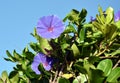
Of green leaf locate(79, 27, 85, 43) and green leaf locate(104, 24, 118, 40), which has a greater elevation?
green leaf locate(79, 27, 85, 43)

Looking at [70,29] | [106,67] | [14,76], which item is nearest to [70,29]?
[70,29]

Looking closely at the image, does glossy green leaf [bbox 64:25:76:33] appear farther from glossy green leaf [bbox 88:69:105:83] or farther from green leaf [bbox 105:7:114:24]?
glossy green leaf [bbox 88:69:105:83]

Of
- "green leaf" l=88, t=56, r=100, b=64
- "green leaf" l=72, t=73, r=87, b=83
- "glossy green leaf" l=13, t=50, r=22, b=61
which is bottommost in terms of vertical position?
"green leaf" l=72, t=73, r=87, b=83

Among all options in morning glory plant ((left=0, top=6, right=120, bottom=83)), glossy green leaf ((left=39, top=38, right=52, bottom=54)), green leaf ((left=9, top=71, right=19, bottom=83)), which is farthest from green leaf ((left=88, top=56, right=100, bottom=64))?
green leaf ((left=9, top=71, right=19, bottom=83))

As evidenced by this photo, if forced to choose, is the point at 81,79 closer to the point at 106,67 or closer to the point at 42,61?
the point at 106,67

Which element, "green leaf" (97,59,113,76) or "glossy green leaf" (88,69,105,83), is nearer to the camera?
"glossy green leaf" (88,69,105,83)

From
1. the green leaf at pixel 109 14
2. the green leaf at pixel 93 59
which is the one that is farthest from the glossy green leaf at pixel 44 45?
the green leaf at pixel 109 14

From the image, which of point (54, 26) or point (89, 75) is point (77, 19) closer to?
point (54, 26)

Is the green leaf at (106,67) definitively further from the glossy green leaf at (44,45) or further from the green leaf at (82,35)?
the glossy green leaf at (44,45)

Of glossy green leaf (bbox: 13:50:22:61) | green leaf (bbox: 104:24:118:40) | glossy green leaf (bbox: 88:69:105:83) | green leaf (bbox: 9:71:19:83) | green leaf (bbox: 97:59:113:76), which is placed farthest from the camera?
glossy green leaf (bbox: 13:50:22:61)
